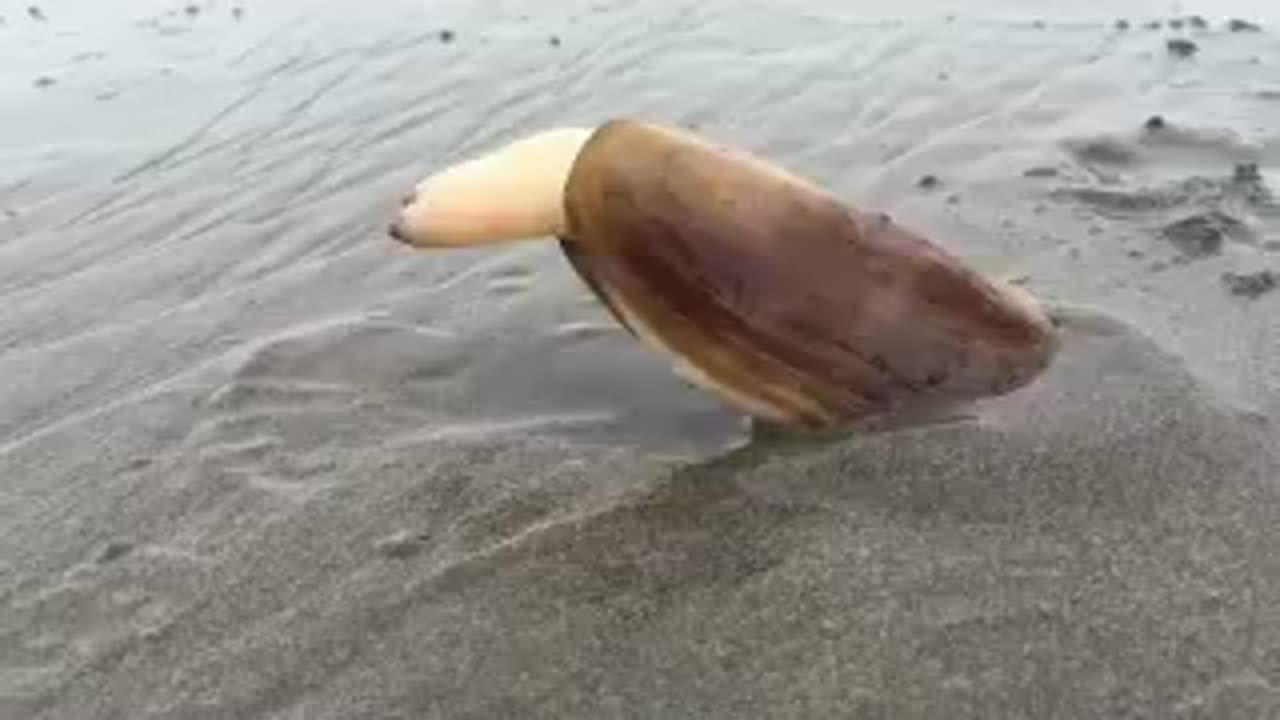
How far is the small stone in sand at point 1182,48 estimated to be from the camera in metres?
6.55

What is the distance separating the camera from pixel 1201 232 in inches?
180

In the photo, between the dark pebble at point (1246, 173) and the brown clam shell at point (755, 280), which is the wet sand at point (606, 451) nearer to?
the dark pebble at point (1246, 173)

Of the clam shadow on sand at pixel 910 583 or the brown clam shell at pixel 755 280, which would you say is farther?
the brown clam shell at pixel 755 280

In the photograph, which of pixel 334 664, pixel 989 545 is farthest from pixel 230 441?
pixel 989 545

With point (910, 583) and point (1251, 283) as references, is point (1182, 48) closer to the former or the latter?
point (1251, 283)

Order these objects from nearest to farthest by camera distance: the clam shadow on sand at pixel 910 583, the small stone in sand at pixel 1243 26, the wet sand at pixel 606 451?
the clam shadow on sand at pixel 910 583 < the wet sand at pixel 606 451 < the small stone in sand at pixel 1243 26

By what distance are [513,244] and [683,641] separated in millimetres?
2236

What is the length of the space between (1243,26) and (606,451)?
4538 millimetres

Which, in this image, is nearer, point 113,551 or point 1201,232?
point 113,551

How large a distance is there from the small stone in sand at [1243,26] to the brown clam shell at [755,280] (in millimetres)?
3947

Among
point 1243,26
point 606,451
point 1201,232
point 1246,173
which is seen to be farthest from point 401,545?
point 1243,26

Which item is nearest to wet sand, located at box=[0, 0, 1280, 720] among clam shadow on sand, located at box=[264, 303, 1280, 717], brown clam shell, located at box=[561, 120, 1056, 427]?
clam shadow on sand, located at box=[264, 303, 1280, 717]

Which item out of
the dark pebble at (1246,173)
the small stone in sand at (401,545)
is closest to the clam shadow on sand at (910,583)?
the small stone in sand at (401,545)

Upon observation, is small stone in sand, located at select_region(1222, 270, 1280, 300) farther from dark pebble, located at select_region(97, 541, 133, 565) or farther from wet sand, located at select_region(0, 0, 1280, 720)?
dark pebble, located at select_region(97, 541, 133, 565)
